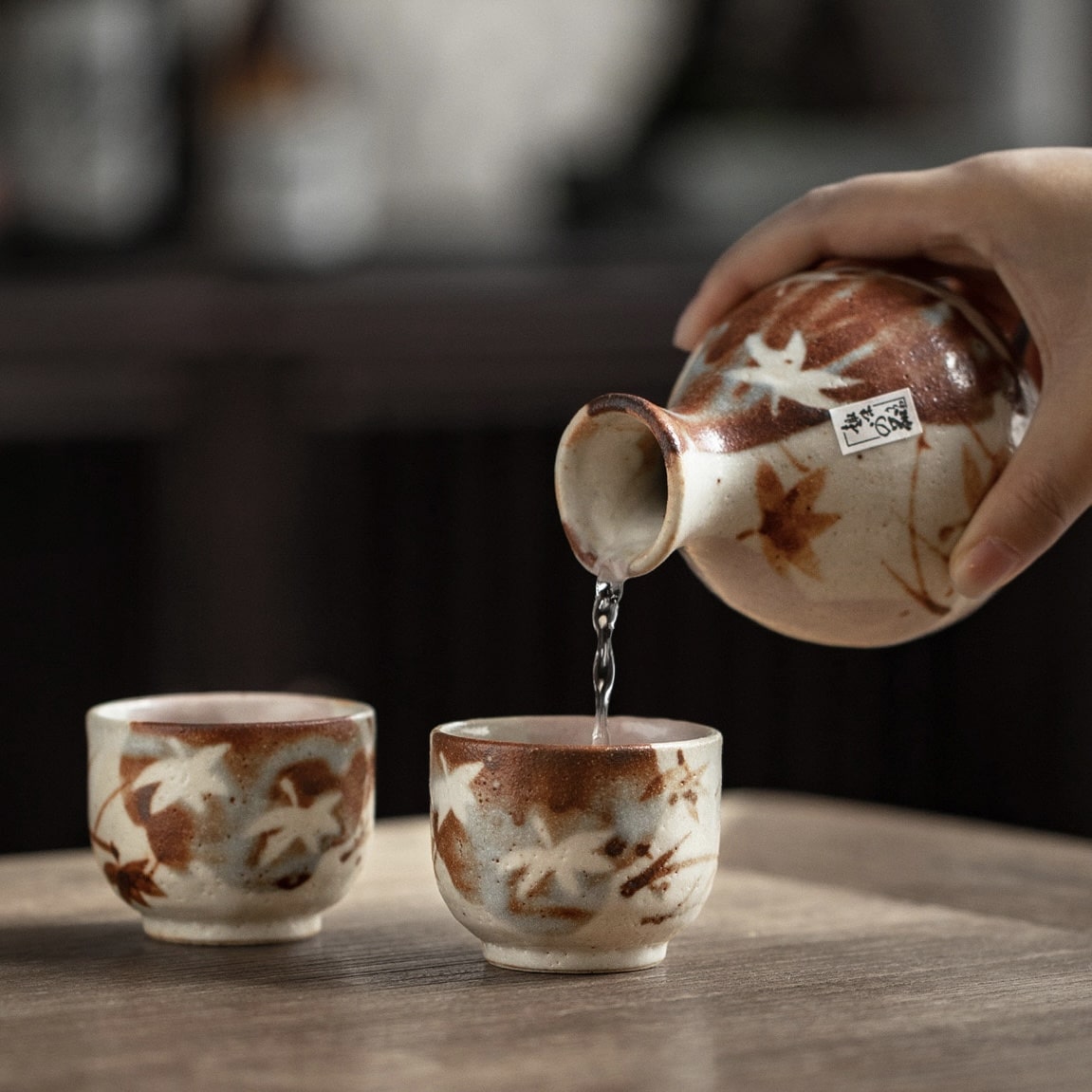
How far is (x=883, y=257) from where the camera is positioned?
117cm

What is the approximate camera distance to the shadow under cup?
3.10 feet

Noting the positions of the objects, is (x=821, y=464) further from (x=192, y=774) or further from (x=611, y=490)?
(x=192, y=774)

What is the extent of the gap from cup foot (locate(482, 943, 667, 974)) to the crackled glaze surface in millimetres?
124

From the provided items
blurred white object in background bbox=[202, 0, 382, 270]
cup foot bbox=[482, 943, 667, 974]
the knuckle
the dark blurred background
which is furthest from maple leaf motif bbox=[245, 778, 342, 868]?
blurred white object in background bbox=[202, 0, 382, 270]

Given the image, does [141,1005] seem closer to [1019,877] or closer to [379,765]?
[1019,877]

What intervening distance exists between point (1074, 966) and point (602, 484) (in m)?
0.37

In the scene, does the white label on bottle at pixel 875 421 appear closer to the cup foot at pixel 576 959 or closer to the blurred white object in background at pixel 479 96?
the cup foot at pixel 576 959

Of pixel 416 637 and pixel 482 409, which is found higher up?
pixel 482 409

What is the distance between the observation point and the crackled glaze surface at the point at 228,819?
1.02 m

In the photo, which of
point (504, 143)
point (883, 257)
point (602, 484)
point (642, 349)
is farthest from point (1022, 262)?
point (504, 143)

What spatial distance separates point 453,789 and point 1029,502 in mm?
343

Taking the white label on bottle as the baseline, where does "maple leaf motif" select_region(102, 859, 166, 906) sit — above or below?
below

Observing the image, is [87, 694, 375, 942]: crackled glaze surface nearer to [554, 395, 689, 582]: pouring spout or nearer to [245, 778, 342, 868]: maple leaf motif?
A: [245, 778, 342, 868]: maple leaf motif

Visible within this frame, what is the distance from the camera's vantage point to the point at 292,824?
103 cm
